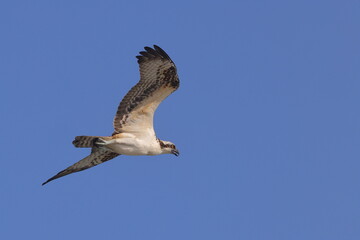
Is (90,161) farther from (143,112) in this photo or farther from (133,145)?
(143,112)

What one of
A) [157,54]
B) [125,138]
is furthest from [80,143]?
[157,54]

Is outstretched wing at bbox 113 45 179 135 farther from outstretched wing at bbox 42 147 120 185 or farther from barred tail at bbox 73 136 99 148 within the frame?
outstretched wing at bbox 42 147 120 185

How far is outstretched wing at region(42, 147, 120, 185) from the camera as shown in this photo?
2240cm

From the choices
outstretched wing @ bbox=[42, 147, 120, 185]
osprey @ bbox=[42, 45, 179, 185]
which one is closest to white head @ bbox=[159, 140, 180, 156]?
osprey @ bbox=[42, 45, 179, 185]

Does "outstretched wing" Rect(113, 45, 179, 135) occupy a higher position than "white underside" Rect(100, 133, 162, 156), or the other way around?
"outstretched wing" Rect(113, 45, 179, 135)

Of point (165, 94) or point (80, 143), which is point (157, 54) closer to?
point (165, 94)

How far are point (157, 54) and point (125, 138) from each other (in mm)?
2098

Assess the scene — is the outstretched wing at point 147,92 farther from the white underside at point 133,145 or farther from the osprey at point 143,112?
the white underside at point 133,145

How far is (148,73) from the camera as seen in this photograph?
21.0 m

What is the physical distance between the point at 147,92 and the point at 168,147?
1440mm

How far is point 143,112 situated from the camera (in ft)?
70.3

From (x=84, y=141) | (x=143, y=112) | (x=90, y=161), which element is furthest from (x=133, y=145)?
(x=90, y=161)

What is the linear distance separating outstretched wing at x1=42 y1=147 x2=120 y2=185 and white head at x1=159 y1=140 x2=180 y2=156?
1.47m

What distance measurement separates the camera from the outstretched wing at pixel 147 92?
20.8 metres
